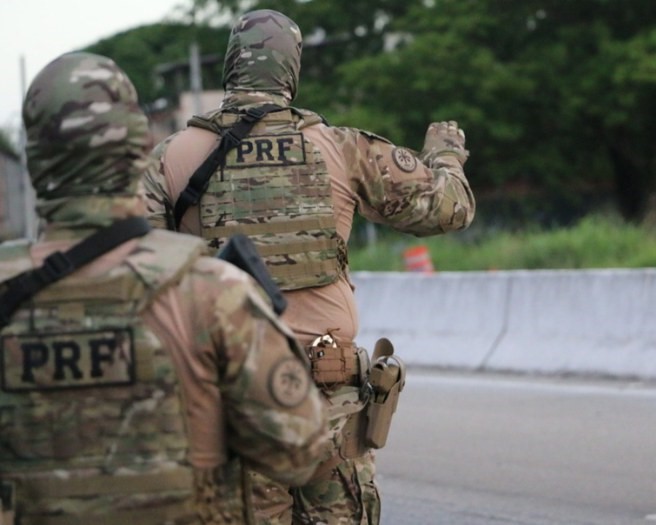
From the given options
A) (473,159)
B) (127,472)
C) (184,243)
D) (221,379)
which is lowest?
(473,159)

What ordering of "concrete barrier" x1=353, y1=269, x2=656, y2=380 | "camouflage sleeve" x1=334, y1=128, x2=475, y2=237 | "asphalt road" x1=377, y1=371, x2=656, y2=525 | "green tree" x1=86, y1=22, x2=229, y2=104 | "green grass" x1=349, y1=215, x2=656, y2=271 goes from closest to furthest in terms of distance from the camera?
"camouflage sleeve" x1=334, y1=128, x2=475, y2=237, "asphalt road" x1=377, y1=371, x2=656, y2=525, "concrete barrier" x1=353, y1=269, x2=656, y2=380, "green grass" x1=349, y1=215, x2=656, y2=271, "green tree" x1=86, y1=22, x2=229, y2=104

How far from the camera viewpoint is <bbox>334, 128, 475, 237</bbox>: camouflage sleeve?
4266 mm

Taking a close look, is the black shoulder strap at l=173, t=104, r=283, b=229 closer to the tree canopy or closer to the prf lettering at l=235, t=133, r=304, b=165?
the prf lettering at l=235, t=133, r=304, b=165

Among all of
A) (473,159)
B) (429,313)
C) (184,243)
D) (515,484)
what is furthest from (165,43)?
(184,243)

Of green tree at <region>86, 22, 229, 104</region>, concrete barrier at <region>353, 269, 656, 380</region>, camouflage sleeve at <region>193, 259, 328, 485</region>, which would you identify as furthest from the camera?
green tree at <region>86, 22, 229, 104</region>

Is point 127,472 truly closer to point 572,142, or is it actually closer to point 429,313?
point 429,313

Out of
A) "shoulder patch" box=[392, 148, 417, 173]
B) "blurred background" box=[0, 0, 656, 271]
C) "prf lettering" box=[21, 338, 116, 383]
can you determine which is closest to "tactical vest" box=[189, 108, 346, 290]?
"shoulder patch" box=[392, 148, 417, 173]

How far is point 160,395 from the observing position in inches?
104

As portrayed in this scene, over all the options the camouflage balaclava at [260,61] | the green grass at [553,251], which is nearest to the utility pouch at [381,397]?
the camouflage balaclava at [260,61]

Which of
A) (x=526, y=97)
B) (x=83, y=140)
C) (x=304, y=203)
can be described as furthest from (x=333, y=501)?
(x=526, y=97)

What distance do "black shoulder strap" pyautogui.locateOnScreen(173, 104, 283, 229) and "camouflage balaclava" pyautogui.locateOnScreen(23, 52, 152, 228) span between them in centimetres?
140

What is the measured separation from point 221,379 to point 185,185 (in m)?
1.59

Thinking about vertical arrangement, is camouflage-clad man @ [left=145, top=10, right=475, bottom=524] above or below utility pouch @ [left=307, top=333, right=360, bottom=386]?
above

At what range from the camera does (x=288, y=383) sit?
265 cm
